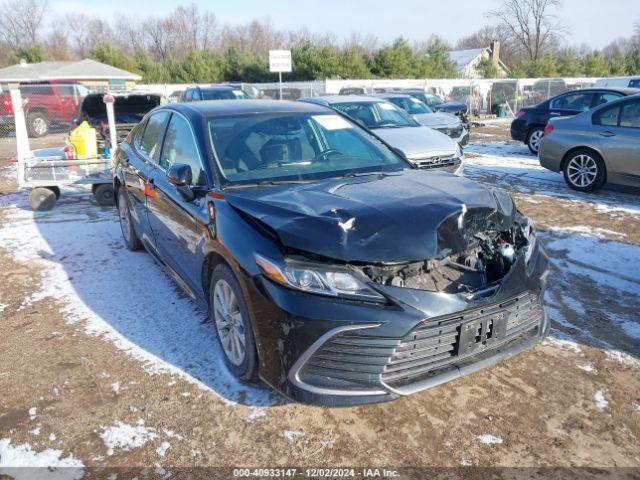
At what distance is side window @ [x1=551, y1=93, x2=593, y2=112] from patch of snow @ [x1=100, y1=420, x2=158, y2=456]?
12.2 metres

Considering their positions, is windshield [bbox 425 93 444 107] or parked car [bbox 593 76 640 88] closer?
windshield [bbox 425 93 444 107]

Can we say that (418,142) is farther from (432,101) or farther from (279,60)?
(279,60)

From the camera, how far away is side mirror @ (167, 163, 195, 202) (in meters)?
3.44

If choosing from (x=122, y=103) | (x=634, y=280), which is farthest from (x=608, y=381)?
(x=122, y=103)

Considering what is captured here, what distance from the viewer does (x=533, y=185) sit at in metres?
8.98

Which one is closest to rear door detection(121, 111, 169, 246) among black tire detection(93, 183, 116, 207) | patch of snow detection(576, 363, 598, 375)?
black tire detection(93, 183, 116, 207)

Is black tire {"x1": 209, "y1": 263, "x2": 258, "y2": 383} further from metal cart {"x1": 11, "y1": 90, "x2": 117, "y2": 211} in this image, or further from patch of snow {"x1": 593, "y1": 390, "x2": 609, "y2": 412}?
metal cart {"x1": 11, "y1": 90, "x2": 117, "y2": 211}

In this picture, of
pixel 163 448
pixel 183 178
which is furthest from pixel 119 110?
pixel 163 448

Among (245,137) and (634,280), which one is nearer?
(245,137)

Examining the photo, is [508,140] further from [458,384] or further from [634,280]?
[458,384]

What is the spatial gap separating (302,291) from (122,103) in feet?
29.4

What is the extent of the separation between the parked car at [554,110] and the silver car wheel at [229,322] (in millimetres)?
10634

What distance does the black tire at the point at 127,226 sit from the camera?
557 cm

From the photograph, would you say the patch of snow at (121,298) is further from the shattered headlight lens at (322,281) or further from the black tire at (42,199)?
the shattered headlight lens at (322,281)
